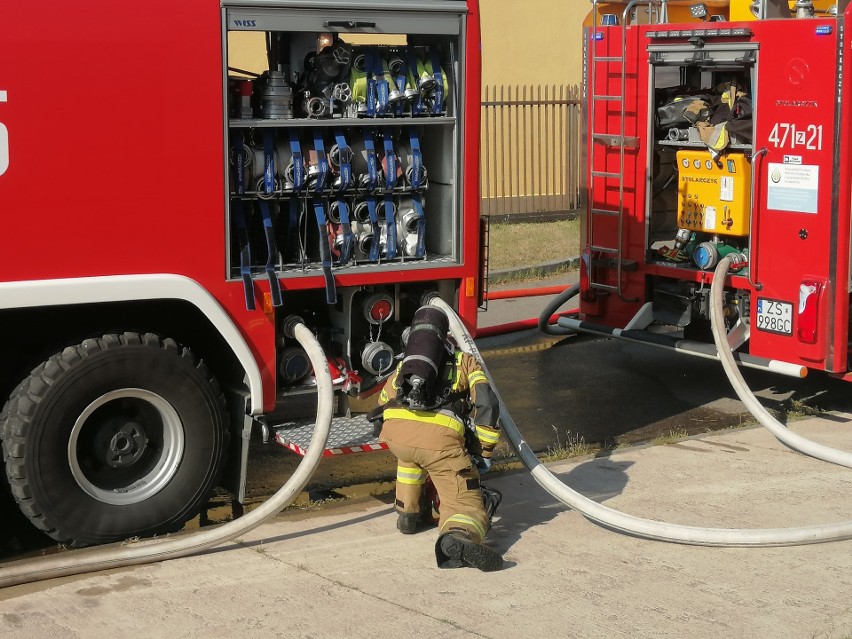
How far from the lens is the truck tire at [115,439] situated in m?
5.60

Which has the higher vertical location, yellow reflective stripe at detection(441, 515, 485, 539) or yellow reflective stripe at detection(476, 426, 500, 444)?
yellow reflective stripe at detection(476, 426, 500, 444)

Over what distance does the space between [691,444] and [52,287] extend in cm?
397

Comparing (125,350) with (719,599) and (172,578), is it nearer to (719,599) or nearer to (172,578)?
(172,578)

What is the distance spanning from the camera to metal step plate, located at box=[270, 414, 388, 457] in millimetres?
6207

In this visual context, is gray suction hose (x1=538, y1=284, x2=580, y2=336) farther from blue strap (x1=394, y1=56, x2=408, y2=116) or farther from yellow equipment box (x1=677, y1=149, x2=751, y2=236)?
blue strap (x1=394, y1=56, x2=408, y2=116)

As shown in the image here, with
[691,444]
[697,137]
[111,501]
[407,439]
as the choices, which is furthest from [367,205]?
[697,137]

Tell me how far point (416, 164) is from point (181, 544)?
234 centimetres

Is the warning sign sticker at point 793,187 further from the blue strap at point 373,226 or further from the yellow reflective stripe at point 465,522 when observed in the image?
the yellow reflective stripe at point 465,522

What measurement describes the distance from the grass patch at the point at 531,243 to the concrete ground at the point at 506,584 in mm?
7354

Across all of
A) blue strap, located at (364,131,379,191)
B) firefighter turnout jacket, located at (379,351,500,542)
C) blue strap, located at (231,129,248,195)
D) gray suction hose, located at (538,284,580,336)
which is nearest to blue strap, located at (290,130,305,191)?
blue strap, located at (231,129,248,195)

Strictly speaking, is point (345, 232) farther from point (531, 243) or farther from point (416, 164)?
point (531, 243)

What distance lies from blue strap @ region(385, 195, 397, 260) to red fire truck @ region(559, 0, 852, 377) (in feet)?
8.56

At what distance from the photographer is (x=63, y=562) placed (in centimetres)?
542

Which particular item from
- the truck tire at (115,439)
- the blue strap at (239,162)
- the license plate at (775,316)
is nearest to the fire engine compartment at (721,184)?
the license plate at (775,316)
